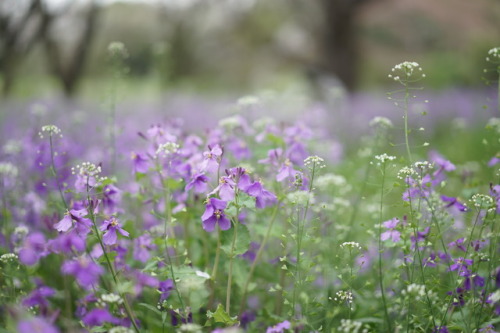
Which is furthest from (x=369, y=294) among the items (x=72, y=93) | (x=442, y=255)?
(x=72, y=93)

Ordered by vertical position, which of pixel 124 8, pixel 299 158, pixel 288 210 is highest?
pixel 299 158

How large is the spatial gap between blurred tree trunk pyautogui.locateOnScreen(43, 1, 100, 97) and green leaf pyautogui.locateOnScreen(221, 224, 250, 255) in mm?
6725

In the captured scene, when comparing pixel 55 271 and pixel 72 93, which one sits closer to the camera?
pixel 55 271

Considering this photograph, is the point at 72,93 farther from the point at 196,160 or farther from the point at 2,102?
the point at 196,160

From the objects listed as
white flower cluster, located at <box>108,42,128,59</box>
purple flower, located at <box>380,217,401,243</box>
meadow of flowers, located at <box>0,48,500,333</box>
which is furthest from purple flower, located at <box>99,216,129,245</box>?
white flower cluster, located at <box>108,42,128,59</box>

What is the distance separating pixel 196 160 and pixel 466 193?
1381 mm

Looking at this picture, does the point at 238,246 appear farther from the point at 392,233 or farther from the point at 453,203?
the point at 453,203

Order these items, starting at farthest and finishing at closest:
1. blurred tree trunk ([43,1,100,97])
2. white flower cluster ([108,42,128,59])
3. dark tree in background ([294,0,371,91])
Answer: dark tree in background ([294,0,371,91]) < blurred tree trunk ([43,1,100,97]) < white flower cluster ([108,42,128,59])

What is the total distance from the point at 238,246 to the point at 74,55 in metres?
7.79

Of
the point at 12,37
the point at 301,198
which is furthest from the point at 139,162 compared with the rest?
the point at 12,37

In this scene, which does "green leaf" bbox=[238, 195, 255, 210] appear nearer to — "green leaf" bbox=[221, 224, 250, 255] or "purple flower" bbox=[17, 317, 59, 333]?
"green leaf" bbox=[221, 224, 250, 255]

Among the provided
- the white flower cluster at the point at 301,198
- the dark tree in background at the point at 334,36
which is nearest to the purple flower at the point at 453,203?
the white flower cluster at the point at 301,198

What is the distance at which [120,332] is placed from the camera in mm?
1586

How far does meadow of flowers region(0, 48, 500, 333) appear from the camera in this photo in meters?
1.86
